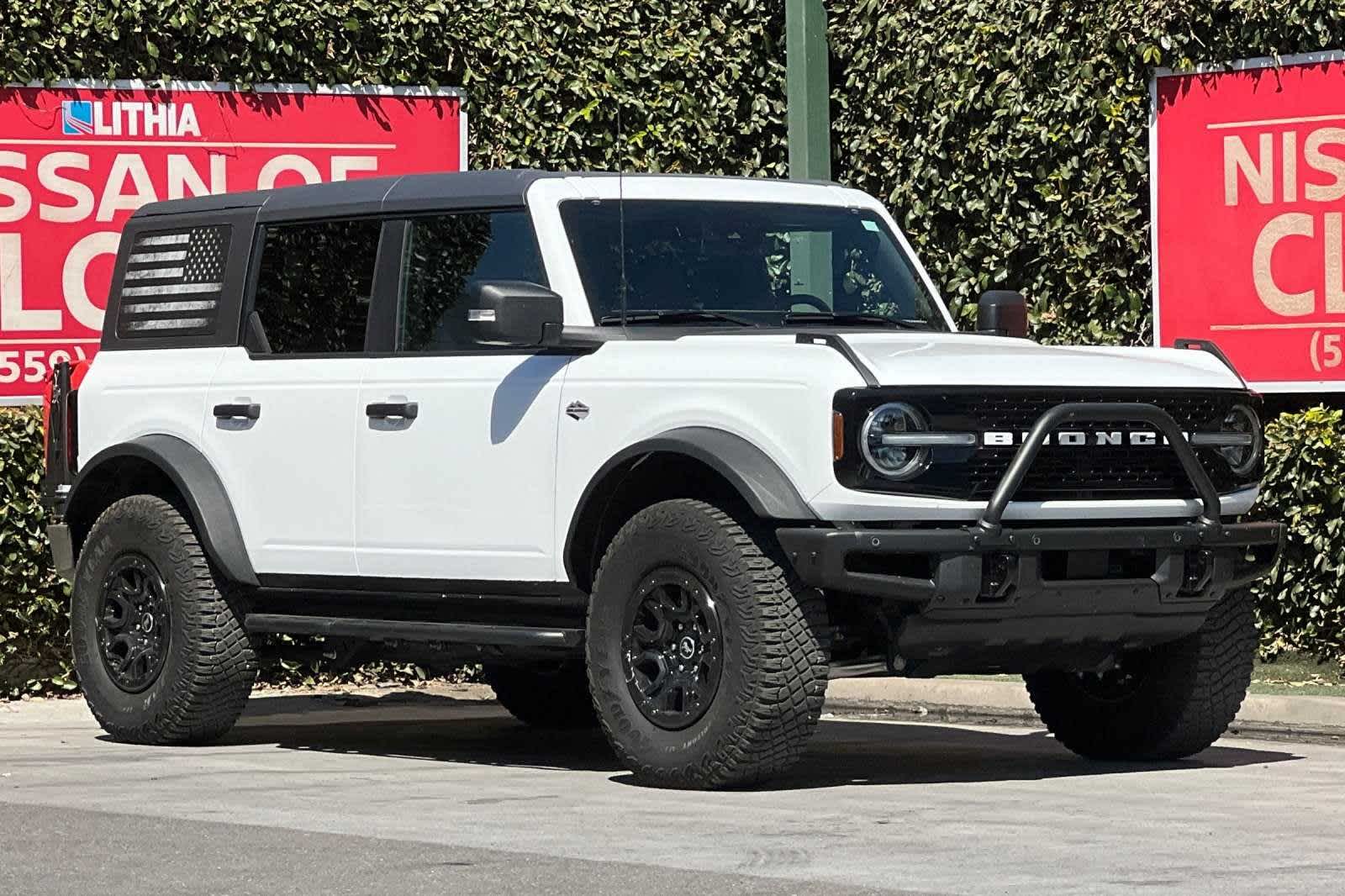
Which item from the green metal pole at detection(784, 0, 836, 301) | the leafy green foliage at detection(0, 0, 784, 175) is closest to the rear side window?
the leafy green foliage at detection(0, 0, 784, 175)

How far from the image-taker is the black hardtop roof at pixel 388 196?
9.87 m

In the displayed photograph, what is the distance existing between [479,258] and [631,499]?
1181mm

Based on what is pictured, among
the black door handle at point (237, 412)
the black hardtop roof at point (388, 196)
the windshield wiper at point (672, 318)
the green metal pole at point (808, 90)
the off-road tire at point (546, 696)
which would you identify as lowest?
the off-road tire at point (546, 696)

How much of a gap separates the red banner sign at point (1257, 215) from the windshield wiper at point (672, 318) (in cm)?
478

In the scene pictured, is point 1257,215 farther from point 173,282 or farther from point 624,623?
point 624,623

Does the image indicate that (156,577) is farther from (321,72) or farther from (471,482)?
(321,72)

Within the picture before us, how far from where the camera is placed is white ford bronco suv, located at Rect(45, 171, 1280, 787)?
846 centimetres

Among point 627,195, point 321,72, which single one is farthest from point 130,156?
point 627,195

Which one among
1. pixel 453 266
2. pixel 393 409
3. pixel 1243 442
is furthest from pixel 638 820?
pixel 453 266

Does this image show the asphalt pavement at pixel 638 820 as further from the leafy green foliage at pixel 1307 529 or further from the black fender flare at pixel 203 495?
the leafy green foliage at pixel 1307 529

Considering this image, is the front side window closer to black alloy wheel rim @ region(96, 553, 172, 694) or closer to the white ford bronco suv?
the white ford bronco suv

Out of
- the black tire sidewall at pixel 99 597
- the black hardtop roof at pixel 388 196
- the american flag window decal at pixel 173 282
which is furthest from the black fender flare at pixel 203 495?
the black hardtop roof at pixel 388 196

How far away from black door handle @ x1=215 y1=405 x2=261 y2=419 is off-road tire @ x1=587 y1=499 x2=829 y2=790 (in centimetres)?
207

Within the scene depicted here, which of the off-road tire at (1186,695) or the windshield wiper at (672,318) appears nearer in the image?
the windshield wiper at (672,318)
